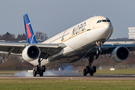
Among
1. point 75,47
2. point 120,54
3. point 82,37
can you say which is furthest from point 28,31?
point 120,54

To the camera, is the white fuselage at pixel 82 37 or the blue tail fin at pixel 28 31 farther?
the blue tail fin at pixel 28 31

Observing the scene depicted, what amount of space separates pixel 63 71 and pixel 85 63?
16.1ft

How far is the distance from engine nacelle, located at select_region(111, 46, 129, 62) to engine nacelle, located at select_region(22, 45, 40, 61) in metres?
8.91

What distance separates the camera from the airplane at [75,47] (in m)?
29.1

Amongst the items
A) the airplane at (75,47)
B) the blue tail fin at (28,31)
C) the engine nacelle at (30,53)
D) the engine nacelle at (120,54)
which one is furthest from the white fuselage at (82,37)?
the blue tail fin at (28,31)

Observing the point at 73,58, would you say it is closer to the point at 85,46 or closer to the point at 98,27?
the point at 85,46

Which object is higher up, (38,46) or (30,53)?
(38,46)

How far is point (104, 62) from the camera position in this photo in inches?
1658

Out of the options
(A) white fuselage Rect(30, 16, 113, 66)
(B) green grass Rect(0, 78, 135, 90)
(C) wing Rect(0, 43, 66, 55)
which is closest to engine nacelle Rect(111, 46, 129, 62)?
(A) white fuselage Rect(30, 16, 113, 66)

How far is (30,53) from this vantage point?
1253 inches

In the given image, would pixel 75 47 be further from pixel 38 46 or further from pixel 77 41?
pixel 38 46

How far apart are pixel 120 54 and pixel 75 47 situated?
650cm

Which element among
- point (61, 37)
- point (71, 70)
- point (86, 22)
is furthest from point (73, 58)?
point (71, 70)

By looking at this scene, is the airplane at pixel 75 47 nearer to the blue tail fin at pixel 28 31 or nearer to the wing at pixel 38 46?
the wing at pixel 38 46
